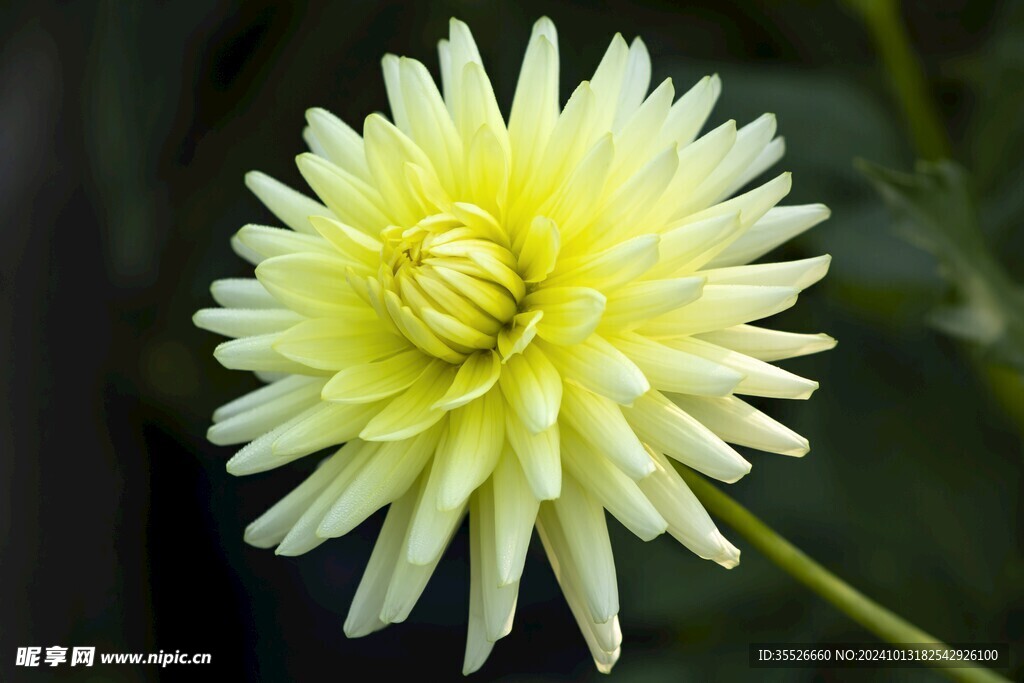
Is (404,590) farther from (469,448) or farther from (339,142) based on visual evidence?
(339,142)

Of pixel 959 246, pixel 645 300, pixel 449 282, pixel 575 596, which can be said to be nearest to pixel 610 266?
pixel 645 300

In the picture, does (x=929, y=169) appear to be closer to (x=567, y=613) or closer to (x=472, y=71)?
(x=472, y=71)

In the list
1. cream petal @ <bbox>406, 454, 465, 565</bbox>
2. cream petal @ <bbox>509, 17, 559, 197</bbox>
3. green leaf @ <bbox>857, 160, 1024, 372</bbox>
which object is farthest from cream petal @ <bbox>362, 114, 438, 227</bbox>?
green leaf @ <bbox>857, 160, 1024, 372</bbox>

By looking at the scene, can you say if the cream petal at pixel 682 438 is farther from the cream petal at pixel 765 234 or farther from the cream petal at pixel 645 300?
the cream petal at pixel 765 234

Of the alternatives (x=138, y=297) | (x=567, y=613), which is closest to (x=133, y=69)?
(x=138, y=297)

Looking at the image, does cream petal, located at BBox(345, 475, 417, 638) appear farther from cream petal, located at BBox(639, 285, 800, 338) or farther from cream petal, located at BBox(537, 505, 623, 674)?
cream petal, located at BBox(639, 285, 800, 338)

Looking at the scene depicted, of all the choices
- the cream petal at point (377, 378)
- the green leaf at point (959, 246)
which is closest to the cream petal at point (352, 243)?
the cream petal at point (377, 378)
